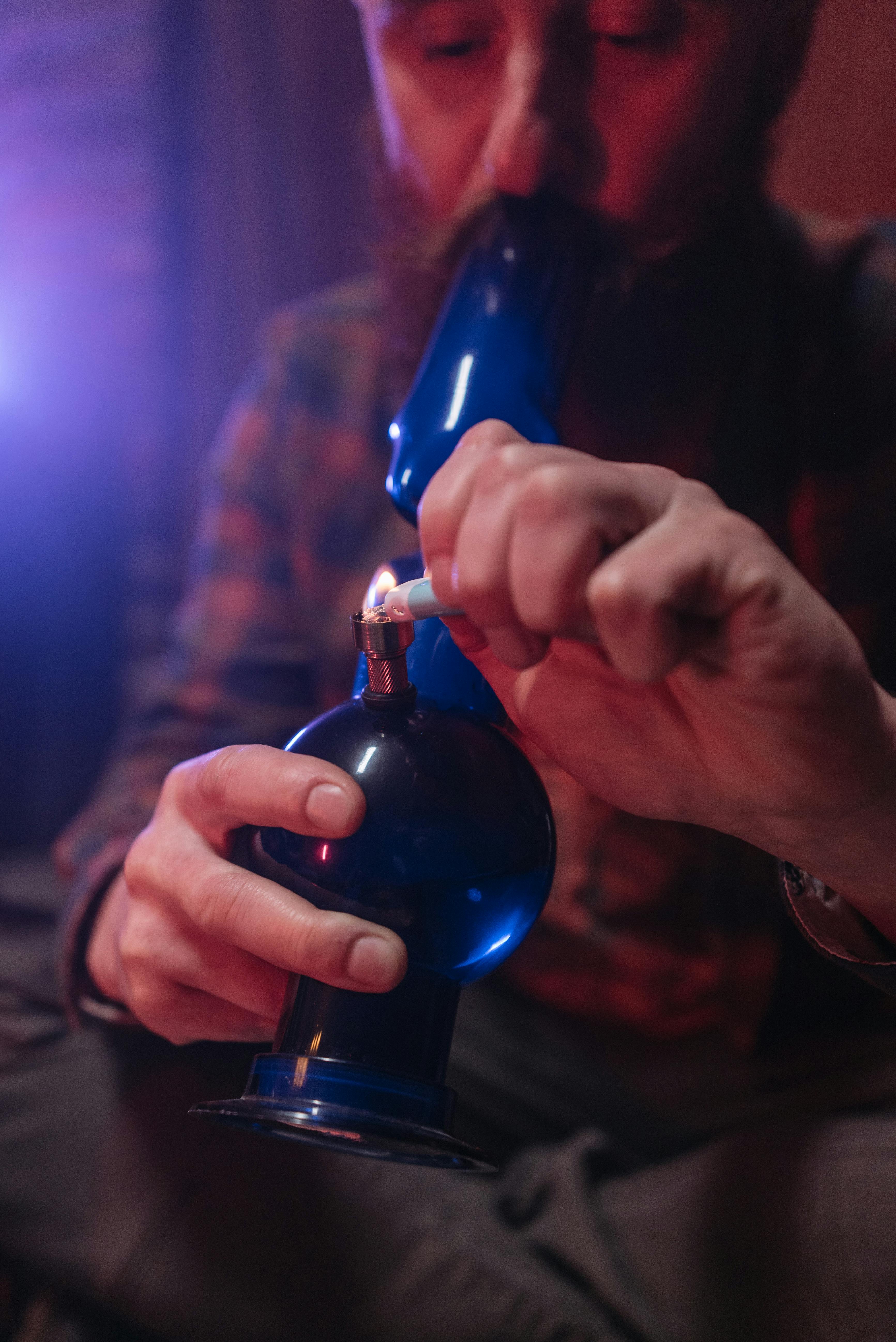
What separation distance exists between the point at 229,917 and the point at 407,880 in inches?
4.0

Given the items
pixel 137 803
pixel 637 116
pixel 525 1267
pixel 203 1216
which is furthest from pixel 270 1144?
pixel 637 116

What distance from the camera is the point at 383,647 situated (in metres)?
0.35

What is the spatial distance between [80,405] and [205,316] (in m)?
0.17

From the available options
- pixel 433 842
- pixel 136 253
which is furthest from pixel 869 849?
pixel 136 253

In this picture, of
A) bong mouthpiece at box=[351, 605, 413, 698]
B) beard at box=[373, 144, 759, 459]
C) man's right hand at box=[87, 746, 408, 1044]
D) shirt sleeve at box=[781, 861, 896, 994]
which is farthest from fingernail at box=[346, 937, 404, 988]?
beard at box=[373, 144, 759, 459]

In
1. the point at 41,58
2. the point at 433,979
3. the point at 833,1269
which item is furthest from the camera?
the point at 41,58

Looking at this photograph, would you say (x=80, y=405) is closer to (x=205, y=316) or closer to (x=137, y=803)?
(x=205, y=316)

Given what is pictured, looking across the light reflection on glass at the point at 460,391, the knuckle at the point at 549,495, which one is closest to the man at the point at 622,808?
the knuckle at the point at 549,495

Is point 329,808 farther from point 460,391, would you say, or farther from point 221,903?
point 460,391

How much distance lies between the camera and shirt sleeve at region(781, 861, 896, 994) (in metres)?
0.42

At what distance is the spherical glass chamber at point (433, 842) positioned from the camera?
0.33 m

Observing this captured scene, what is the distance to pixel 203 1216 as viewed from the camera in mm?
514

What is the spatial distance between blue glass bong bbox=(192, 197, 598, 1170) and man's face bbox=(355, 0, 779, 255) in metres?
0.20

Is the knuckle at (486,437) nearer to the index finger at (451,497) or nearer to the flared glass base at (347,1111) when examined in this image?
the index finger at (451,497)
